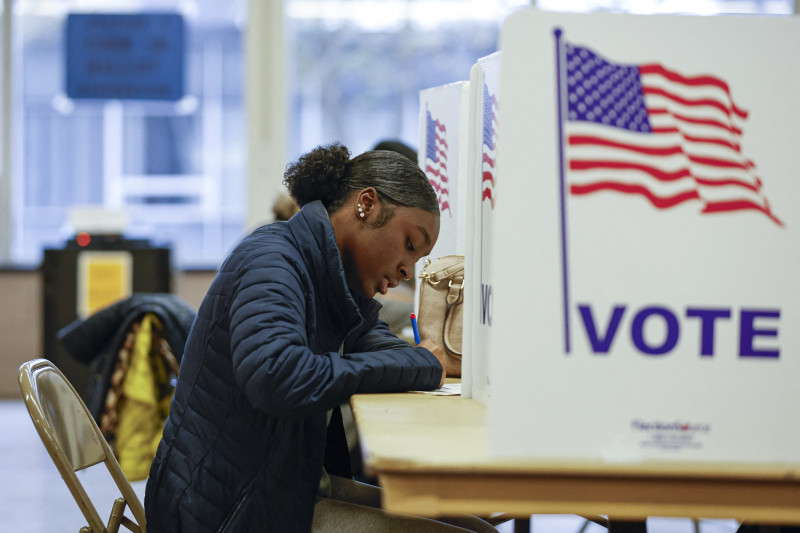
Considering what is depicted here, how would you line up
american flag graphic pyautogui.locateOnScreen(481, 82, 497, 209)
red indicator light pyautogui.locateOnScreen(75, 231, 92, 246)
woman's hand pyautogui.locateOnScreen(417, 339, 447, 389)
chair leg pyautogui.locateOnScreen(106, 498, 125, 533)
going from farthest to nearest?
red indicator light pyautogui.locateOnScreen(75, 231, 92, 246)
woman's hand pyautogui.locateOnScreen(417, 339, 447, 389)
chair leg pyautogui.locateOnScreen(106, 498, 125, 533)
american flag graphic pyautogui.locateOnScreen(481, 82, 497, 209)

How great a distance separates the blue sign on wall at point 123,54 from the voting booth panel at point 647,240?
5.18 meters

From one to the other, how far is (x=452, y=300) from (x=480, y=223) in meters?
0.36

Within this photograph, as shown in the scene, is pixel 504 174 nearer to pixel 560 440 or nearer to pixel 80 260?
pixel 560 440

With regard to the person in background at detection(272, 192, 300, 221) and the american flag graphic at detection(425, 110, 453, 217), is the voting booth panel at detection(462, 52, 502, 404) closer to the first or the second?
the american flag graphic at detection(425, 110, 453, 217)

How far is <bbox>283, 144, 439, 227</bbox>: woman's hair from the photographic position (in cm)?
147

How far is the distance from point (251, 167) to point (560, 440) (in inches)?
198

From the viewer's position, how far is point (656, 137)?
918 mm

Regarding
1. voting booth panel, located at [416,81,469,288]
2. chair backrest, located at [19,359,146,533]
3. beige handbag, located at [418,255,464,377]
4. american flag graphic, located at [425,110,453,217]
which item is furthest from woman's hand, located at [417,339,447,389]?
chair backrest, located at [19,359,146,533]

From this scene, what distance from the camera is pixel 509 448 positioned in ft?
2.85

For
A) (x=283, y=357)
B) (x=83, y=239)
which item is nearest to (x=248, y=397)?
(x=283, y=357)

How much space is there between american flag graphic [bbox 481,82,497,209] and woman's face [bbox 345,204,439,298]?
0.15m

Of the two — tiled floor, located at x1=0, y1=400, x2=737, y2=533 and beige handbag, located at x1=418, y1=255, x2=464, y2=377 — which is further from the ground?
beige handbag, located at x1=418, y1=255, x2=464, y2=377

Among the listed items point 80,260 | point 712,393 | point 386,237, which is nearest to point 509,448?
point 712,393

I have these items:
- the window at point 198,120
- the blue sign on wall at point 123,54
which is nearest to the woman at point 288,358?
the window at point 198,120
